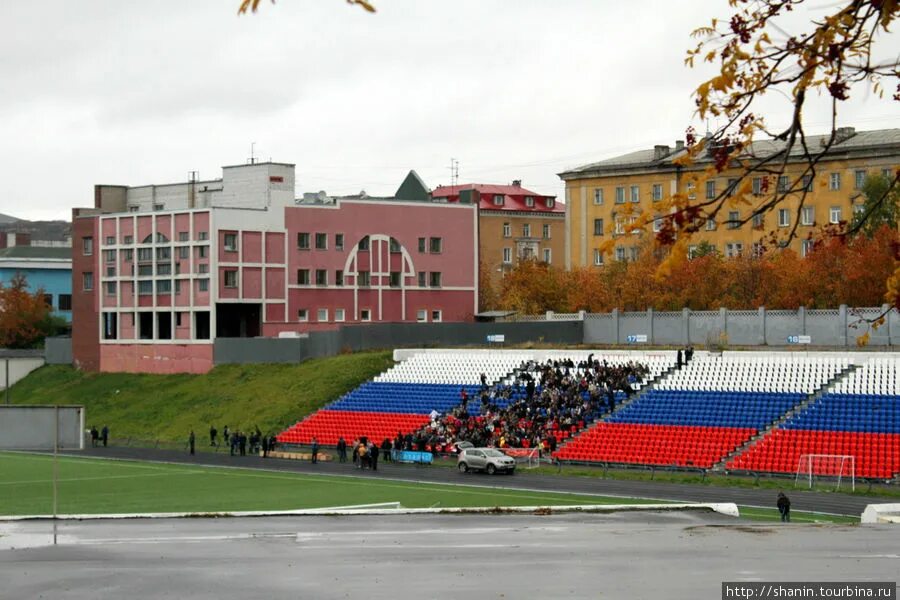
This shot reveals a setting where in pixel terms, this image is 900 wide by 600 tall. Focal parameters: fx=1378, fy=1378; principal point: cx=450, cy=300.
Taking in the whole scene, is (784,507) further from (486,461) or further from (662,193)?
(662,193)

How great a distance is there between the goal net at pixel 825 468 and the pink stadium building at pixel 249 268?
47490 millimetres

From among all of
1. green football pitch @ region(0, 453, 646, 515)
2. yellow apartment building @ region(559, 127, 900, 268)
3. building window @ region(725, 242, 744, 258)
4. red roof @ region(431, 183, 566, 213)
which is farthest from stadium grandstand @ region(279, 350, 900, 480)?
red roof @ region(431, 183, 566, 213)

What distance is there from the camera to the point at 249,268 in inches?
3583

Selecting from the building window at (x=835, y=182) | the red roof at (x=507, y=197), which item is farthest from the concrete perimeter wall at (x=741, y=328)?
the red roof at (x=507, y=197)

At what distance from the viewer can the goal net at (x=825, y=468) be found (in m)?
49.7

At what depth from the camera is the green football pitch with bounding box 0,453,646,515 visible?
146 feet

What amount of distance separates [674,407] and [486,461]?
32.0 feet

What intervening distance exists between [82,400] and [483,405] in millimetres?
33584

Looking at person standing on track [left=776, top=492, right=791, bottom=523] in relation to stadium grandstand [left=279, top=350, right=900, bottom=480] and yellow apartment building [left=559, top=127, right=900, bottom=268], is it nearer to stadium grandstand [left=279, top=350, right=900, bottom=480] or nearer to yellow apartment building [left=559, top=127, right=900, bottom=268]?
stadium grandstand [left=279, top=350, right=900, bottom=480]

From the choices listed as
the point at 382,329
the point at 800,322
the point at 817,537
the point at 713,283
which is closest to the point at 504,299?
the point at 713,283

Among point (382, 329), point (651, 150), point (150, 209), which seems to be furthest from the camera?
point (651, 150)

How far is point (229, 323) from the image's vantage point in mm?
93312

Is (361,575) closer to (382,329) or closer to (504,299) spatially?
(382,329)

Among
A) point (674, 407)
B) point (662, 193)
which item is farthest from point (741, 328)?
point (662, 193)
